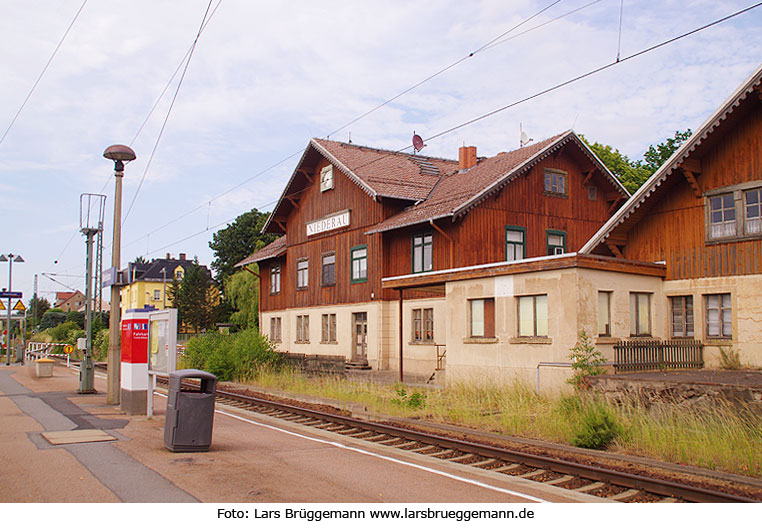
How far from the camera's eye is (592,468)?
954cm

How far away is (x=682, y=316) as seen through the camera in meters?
20.1

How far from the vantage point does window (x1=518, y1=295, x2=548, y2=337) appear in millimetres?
18781

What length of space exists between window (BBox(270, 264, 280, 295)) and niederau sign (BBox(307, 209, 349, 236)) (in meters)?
5.92

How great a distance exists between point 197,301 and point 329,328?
46.1 meters

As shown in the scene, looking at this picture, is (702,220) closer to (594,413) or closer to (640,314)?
(640,314)

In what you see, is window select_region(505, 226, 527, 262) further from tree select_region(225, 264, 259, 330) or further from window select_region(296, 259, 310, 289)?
tree select_region(225, 264, 259, 330)

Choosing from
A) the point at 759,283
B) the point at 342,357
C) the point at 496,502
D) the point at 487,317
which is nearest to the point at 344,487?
the point at 496,502

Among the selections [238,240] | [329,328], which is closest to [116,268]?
[329,328]

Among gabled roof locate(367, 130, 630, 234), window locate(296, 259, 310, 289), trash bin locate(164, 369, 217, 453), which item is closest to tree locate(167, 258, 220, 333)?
window locate(296, 259, 310, 289)

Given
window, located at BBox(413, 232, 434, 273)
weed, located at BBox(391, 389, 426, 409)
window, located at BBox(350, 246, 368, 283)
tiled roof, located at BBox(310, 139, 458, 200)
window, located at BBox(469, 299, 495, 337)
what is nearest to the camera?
weed, located at BBox(391, 389, 426, 409)

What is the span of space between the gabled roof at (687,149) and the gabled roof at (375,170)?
432 inches

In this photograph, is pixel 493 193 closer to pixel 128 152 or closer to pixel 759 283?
pixel 759 283

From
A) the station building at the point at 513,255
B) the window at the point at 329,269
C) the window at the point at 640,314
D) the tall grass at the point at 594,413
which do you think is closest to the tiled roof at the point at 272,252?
the station building at the point at 513,255

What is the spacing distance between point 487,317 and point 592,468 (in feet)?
36.8
